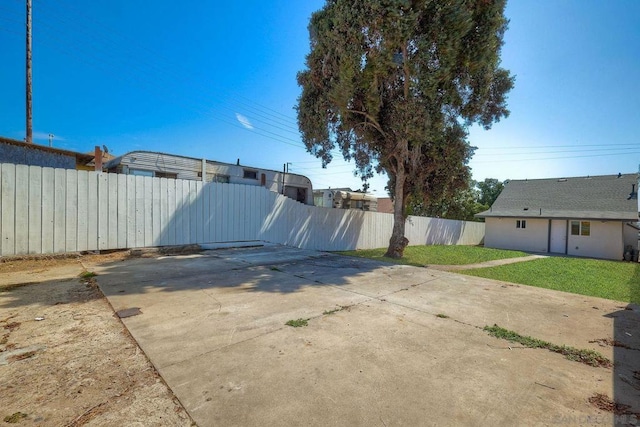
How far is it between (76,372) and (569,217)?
22889 millimetres

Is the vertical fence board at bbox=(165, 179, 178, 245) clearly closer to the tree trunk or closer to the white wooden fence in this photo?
the white wooden fence

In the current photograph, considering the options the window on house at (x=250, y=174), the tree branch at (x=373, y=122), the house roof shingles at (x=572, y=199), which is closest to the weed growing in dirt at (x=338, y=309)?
the tree branch at (x=373, y=122)

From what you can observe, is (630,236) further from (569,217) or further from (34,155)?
(34,155)

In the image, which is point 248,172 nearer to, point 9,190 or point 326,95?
point 326,95

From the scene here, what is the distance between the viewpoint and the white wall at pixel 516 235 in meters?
18.9

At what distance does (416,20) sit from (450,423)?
966 cm

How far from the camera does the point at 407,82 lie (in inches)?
365

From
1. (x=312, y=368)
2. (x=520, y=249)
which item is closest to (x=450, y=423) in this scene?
(x=312, y=368)

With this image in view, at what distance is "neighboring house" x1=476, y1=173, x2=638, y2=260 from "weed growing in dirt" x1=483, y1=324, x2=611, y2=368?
19.1 meters

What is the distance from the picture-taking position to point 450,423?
1.71 metres

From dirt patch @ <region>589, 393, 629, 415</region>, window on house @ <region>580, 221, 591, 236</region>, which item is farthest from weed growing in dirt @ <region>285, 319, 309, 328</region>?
window on house @ <region>580, 221, 591, 236</region>

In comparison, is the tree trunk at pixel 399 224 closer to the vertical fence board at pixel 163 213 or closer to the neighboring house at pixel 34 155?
the vertical fence board at pixel 163 213

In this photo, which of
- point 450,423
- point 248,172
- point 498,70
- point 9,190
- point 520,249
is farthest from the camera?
point 520,249

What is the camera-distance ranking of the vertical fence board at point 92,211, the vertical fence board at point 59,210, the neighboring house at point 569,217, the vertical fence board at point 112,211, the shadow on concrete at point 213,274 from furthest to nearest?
the neighboring house at point 569,217, the vertical fence board at point 112,211, the vertical fence board at point 92,211, the vertical fence board at point 59,210, the shadow on concrete at point 213,274
